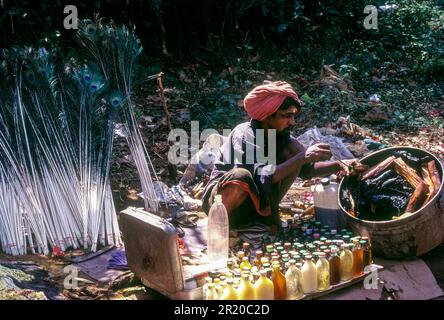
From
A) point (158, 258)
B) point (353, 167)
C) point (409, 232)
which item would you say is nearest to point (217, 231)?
point (158, 258)

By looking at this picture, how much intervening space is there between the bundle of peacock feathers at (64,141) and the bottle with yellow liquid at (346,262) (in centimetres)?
178

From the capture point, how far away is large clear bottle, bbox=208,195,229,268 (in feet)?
→ 14.0

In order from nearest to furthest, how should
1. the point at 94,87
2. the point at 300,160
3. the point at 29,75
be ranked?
the point at 300,160 < the point at 29,75 < the point at 94,87

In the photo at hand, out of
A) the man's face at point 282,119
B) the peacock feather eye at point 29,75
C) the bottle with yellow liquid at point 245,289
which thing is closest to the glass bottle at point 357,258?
the bottle with yellow liquid at point 245,289

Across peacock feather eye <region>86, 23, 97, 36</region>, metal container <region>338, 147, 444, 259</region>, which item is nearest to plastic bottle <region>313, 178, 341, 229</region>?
metal container <region>338, 147, 444, 259</region>

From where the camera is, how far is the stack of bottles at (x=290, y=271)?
3371 mm

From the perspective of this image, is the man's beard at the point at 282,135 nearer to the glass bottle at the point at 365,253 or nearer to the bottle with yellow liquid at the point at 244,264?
the glass bottle at the point at 365,253

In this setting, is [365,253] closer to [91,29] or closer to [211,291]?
[211,291]

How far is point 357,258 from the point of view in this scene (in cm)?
390

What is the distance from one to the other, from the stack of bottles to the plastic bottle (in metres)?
0.60

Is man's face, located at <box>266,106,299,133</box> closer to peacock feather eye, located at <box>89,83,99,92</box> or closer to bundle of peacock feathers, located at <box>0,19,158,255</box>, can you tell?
bundle of peacock feathers, located at <box>0,19,158,255</box>

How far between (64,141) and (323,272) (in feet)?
8.40
